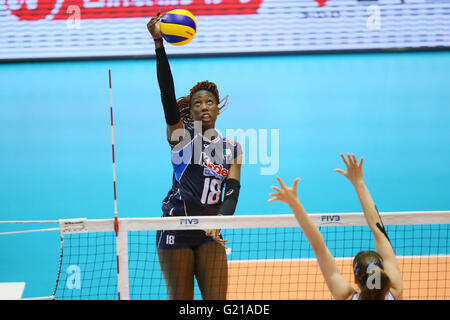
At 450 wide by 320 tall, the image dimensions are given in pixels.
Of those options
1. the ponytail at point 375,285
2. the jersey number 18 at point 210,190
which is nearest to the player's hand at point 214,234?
the jersey number 18 at point 210,190

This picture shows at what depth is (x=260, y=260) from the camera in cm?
768

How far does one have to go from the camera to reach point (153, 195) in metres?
8.52

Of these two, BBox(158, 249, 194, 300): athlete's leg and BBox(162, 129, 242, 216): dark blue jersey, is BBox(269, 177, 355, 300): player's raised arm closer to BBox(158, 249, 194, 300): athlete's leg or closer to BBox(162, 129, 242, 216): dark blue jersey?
BBox(158, 249, 194, 300): athlete's leg

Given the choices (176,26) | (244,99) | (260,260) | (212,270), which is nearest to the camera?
(212,270)

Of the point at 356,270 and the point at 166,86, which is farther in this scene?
the point at 166,86

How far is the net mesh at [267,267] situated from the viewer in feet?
20.6

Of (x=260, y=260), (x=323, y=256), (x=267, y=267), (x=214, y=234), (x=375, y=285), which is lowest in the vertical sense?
(x=375, y=285)

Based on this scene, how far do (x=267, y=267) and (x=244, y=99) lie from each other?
110 inches

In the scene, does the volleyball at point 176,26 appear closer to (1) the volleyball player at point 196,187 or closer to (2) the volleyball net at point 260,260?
(1) the volleyball player at point 196,187

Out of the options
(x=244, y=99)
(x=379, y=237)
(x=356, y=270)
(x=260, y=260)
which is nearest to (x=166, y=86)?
(x=379, y=237)

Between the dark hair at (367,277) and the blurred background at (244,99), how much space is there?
5.73 metres

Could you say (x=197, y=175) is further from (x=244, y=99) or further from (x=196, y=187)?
(x=244, y=99)
